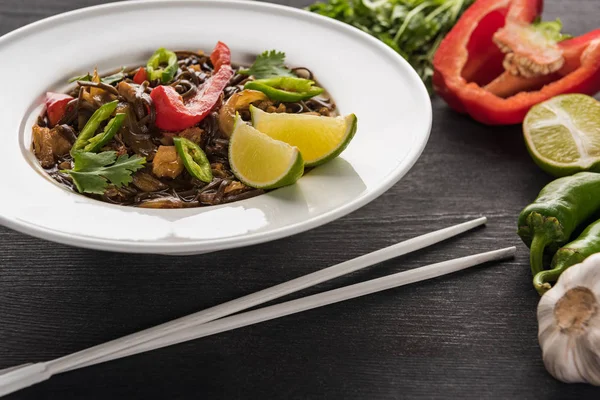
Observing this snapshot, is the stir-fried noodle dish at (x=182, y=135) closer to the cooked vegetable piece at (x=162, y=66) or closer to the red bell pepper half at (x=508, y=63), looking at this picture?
the cooked vegetable piece at (x=162, y=66)

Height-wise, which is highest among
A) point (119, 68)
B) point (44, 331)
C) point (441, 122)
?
point (119, 68)

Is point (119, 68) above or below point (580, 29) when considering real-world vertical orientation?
above

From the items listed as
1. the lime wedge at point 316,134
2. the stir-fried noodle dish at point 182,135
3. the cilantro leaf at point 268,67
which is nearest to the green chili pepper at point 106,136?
the stir-fried noodle dish at point 182,135

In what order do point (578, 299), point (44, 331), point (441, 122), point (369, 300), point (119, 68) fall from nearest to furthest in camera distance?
point (578, 299), point (44, 331), point (369, 300), point (119, 68), point (441, 122)

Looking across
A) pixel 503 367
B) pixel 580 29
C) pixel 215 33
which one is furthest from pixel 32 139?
pixel 580 29

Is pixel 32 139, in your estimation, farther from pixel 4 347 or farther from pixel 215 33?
pixel 215 33

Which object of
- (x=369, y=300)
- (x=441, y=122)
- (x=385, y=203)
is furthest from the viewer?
(x=441, y=122)
